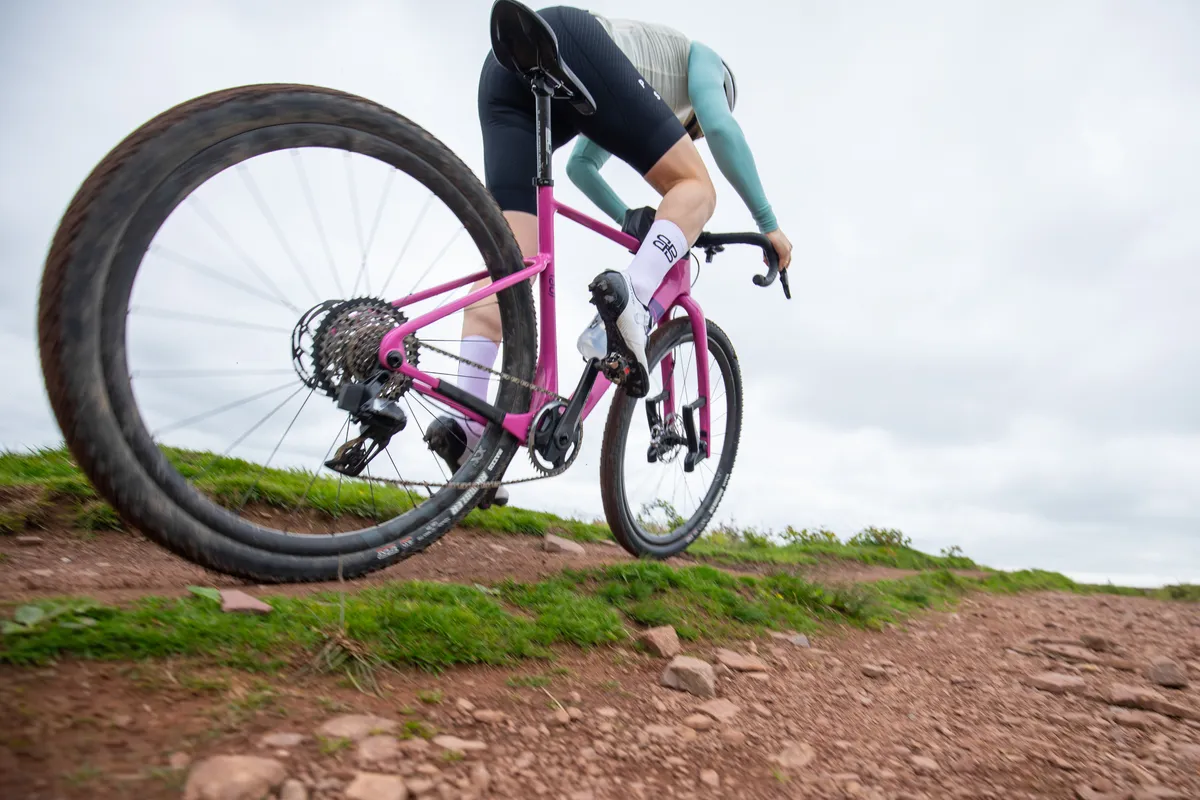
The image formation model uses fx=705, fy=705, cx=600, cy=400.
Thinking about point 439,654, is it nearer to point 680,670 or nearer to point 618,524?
point 680,670

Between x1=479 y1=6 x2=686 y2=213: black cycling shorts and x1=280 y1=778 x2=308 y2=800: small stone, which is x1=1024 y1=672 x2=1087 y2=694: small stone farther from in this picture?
x1=280 y1=778 x2=308 y2=800: small stone

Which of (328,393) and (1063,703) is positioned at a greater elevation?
(328,393)

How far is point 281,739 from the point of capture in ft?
4.64

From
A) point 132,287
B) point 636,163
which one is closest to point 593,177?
point 636,163

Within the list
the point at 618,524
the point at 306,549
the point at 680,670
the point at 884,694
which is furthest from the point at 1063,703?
the point at 306,549

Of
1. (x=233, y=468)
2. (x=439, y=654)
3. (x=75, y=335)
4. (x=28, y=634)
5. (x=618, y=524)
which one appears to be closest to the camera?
(x=28, y=634)

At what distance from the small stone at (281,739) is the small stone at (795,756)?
1.17m

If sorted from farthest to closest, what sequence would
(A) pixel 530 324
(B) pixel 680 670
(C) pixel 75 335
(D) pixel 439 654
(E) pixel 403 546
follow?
1. (A) pixel 530 324
2. (E) pixel 403 546
3. (B) pixel 680 670
4. (D) pixel 439 654
5. (C) pixel 75 335

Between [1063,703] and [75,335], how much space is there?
3.53 metres

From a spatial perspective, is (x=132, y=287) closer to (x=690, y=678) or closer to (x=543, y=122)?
(x=543, y=122)

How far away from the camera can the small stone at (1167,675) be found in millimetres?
3105

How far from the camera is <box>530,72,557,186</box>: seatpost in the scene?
2867mm

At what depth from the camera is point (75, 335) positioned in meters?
1.79

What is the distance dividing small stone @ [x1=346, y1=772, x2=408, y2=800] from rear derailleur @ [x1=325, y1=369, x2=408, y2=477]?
1.22 metres
